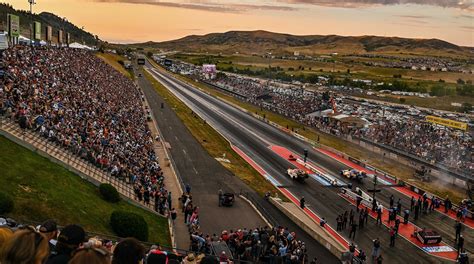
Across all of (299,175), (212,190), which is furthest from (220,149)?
(212,190)

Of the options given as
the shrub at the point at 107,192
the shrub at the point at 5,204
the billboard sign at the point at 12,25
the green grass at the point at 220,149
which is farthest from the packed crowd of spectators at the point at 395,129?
the billboard sign at the point at 12,25

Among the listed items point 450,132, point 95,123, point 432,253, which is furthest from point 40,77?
point 450,132

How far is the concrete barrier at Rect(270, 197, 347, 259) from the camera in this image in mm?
26469

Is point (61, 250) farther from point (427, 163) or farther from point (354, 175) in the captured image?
point (427, 163)

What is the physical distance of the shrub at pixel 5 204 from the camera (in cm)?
1655

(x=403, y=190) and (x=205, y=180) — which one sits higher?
(x=205, y=180)

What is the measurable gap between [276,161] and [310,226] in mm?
21537

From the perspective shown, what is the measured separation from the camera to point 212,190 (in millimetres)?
36906

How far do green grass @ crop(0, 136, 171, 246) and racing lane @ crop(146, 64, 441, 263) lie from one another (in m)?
13.4

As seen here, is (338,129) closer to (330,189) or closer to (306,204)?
(330,189)

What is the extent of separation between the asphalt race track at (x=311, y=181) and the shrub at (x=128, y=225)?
13.4 meters

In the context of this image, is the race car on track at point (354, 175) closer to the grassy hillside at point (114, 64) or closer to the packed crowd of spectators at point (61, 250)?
the packed crowd of spectators at point (61, 250)

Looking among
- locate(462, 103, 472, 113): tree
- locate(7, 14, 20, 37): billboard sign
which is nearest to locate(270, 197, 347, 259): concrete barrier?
locate(7, 14, 20, 37): billboard sign

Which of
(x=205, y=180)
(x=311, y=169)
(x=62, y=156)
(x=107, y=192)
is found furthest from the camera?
(x=311, y=169)
